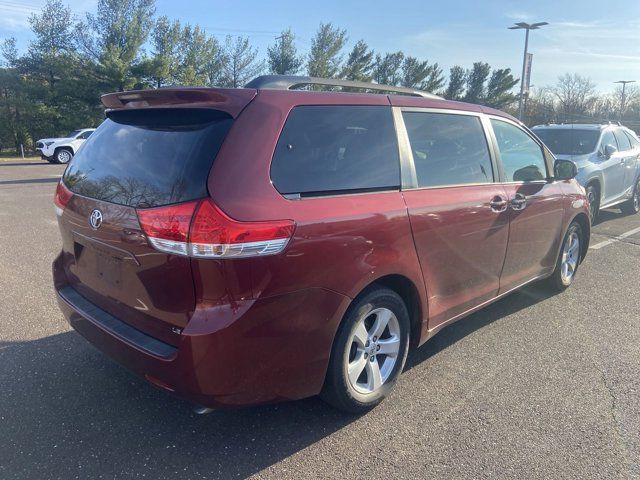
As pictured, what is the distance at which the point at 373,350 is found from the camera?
2.91 meters

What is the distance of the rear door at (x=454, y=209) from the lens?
308cm

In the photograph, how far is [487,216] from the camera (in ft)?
11.6

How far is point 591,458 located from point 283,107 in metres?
2.44

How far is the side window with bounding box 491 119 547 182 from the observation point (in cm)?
398

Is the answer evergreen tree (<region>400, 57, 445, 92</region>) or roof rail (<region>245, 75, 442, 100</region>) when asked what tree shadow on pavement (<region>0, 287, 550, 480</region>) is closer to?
roof rail (<region>245, 75, 442, 100</region>)

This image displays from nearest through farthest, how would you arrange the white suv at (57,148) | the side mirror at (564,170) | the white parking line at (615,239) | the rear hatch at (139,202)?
1. the rear hatch at (139,202)
2. the side mirror at (564,170)
3. the white parking line at (615,239)
4. the white suv at (57,148)

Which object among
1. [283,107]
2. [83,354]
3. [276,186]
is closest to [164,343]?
[276,186]

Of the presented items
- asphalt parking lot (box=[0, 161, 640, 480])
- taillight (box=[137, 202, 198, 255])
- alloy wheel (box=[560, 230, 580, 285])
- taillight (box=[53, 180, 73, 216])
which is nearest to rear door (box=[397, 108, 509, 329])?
asphalt parking lot (box=[0, 161, 640, 480])

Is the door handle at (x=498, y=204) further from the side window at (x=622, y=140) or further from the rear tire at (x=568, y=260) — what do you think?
the side window at (x=622, y=140)

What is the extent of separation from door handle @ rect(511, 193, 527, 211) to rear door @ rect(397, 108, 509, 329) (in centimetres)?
14

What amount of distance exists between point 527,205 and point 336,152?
2102 millimetres

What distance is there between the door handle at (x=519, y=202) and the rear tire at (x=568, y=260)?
1128 mm

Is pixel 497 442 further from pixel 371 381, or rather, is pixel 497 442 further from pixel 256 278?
pixel 256 278

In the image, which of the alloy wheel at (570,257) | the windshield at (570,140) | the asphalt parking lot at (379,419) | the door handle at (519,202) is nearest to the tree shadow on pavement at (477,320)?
the asphalt parking lot at (379,419)
